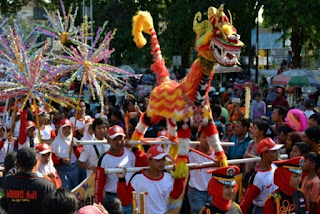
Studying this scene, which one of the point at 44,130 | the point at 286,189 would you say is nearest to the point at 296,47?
the point at 44,130

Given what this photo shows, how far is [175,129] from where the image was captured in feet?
21.6

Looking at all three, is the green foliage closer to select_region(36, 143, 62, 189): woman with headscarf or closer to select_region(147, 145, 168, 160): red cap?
select_region(36, 143, 62, 189): woman with headscarf

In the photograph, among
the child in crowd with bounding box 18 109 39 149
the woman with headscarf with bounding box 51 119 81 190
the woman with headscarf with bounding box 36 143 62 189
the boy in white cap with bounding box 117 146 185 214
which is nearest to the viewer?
the boy in white cap with bounding box 117 146 185 214

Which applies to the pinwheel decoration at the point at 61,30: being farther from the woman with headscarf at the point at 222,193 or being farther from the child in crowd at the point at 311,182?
the woman with headscarf at the point at 222,193

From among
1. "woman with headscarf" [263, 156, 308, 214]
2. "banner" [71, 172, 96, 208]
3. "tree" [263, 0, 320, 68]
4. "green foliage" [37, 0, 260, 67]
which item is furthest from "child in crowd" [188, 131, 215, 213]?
"green foliage" [37, 0, 260, 67]

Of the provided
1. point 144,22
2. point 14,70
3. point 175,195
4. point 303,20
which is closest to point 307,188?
point 175,195

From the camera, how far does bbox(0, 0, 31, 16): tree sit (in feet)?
89.3

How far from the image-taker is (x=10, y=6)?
91.9 feet

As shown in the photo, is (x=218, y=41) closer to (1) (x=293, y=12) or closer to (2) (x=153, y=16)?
(1) (x=293, y=12)

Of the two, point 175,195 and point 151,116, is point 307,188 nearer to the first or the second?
point 175,195

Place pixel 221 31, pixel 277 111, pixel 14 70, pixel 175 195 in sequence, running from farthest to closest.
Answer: pixel 277 111
pixel 14 70
pixel 221 31
pixel 175 195

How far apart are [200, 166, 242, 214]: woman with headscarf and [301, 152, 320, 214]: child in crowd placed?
1.16 m

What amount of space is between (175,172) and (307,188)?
1.27m

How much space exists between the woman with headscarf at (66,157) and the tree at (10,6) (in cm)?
2019
